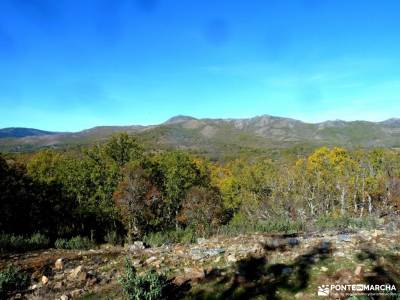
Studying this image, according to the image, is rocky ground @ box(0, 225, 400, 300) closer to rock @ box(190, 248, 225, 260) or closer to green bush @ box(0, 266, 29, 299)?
rock @ box(190, 248, 225, 260)

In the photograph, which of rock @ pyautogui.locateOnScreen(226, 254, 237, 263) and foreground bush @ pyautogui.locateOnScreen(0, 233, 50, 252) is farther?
foreground bush @ pyautogui.locateOnScreen(0, 233, 50, 252)

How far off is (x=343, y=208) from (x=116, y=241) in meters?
28.6

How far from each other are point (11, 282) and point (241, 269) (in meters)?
6.38

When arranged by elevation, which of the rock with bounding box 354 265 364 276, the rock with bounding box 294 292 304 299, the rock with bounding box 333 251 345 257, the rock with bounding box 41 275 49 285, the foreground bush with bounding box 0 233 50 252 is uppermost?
the rock with bounding box 354 265 364 276

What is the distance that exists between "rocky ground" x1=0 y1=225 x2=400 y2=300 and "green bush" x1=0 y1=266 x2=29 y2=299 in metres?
0.29

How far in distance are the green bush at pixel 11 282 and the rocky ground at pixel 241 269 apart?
0.29 metres

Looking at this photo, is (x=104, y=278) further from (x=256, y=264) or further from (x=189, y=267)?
(x=256, y=264)

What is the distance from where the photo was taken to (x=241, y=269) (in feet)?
31.4

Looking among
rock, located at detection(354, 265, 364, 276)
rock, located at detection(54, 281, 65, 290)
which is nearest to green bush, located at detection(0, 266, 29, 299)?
rock, located at detection(54, 281, 65, 290)

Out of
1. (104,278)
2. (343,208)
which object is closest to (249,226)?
(104,278)

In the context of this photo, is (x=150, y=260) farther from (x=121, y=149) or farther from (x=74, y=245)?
(x=121, y=149)

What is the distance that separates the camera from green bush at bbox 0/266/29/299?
8789 millimetres

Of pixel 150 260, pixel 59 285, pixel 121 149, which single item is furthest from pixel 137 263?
pixel 121 149

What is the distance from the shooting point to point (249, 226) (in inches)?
858
